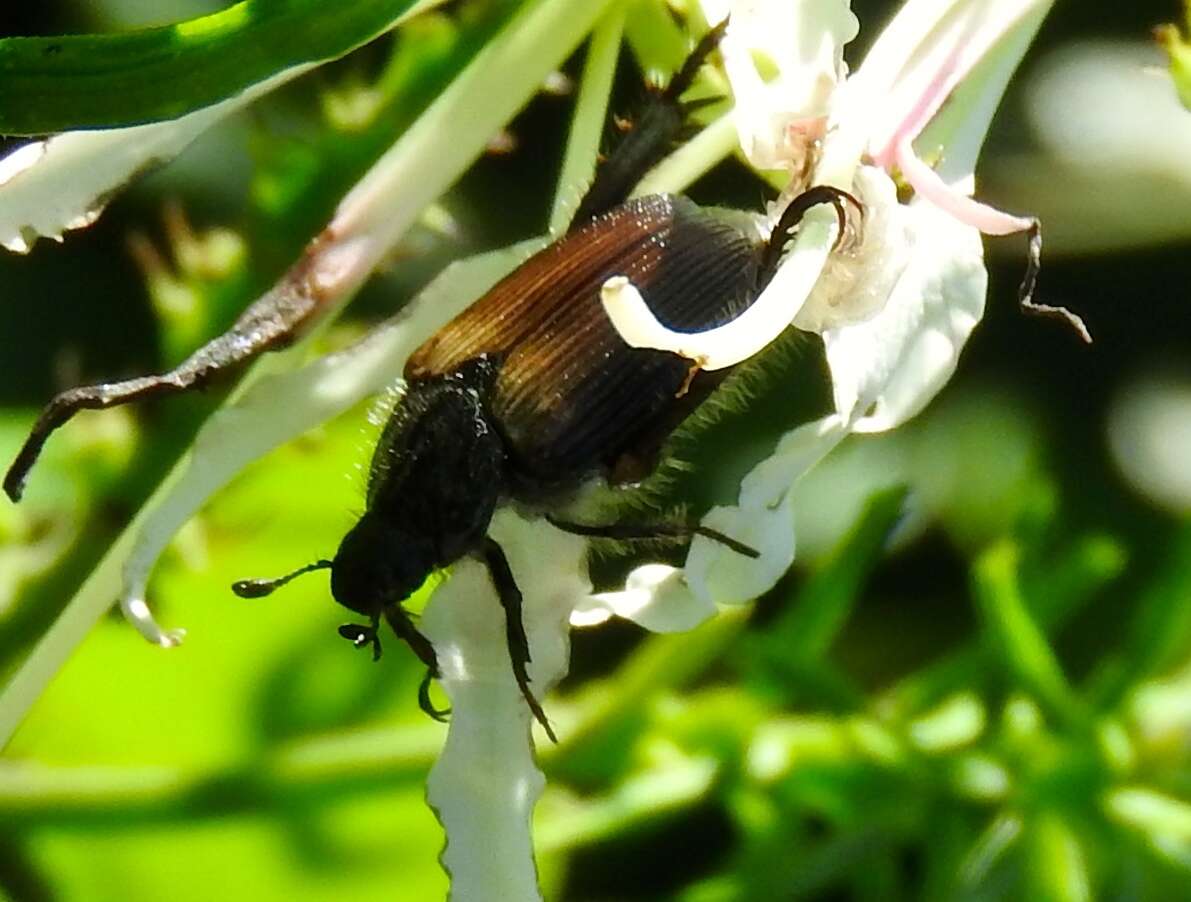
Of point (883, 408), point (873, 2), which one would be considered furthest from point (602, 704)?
point (873, 2)

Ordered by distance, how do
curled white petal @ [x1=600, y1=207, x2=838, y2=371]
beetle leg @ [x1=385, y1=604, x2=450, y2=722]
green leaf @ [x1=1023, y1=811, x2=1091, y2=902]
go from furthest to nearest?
1. green leaf @ [x1=1023, y1=811, x2=1091, y2=902]
2. beetle leg @ [x1=385, y1=604, x2=450, y2=722]
3. curled white petal @ [x1=600, y1=207, x2=838, y2=371]

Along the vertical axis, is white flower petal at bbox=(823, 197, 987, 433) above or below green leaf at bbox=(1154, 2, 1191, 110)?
below

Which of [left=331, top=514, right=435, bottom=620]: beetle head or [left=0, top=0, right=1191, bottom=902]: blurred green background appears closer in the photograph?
[left=331, top=514, right=435, bottom=620]: beetle head

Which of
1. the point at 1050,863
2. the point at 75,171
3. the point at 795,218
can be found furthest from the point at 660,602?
the point at 1050,863

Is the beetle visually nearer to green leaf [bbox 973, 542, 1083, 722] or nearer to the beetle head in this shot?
the beetle head

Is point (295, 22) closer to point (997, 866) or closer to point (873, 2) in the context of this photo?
point (997, 866)

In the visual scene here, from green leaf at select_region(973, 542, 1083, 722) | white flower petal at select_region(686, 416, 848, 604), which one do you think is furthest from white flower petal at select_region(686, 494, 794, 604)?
green leaf at select_region(973, 542, 1083, 722)
